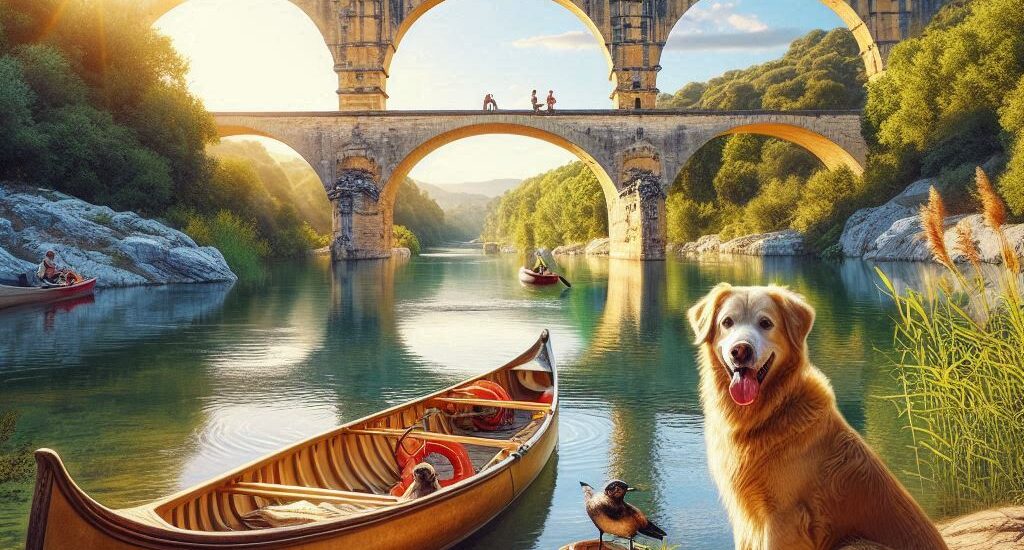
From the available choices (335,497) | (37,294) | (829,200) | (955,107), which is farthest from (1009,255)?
(829,200)

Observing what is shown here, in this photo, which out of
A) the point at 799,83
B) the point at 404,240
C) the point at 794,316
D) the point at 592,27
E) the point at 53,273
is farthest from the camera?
the point at 799,83

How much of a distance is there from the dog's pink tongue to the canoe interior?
163 centimetres

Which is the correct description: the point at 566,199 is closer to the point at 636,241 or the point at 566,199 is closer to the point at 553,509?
the point at 636,241

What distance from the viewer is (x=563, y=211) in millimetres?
57406

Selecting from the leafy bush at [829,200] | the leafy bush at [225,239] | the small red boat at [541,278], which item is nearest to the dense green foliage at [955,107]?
the leafy bush at [829,200]

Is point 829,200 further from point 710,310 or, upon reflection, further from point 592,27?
point 710,310

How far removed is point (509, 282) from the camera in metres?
22.3

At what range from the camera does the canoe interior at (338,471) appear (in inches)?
130

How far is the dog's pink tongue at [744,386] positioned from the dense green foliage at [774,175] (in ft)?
99.8

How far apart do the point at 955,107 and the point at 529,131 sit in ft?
46.4

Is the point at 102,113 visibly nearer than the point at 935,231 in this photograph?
No

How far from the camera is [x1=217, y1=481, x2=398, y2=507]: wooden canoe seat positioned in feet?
11.3

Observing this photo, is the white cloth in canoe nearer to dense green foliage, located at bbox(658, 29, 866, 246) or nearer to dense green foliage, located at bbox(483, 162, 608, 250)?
dense green foliage, located at bbox(658, 29, 866, 246)

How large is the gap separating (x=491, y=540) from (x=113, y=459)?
2793mm
